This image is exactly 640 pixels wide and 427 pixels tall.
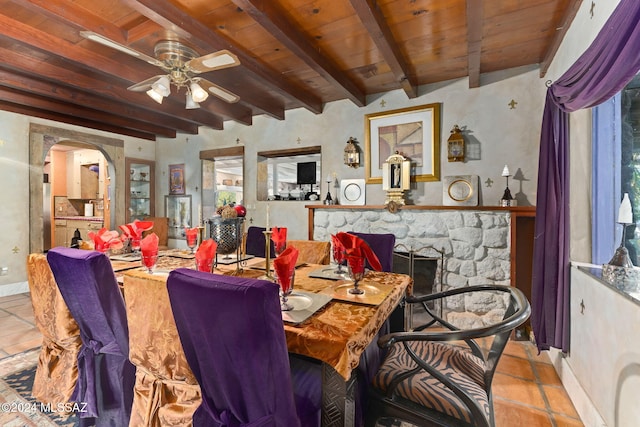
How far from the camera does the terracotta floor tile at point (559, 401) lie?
1672mm

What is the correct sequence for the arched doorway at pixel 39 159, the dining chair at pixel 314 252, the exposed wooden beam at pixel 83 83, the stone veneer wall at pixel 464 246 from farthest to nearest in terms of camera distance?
the arched doorway at pixel 39 159, the stone veneer wall at pixel 464 246, the exposed wooden beam at pixel 83 83, the dining chair at pixel 314 252

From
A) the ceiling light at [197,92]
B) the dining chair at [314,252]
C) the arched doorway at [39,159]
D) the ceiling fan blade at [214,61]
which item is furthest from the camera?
the arched doorway at [39,159]

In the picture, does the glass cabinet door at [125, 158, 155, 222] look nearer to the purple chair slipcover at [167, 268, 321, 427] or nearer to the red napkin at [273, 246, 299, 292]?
the red napkin at [273, 246, 299, 292]

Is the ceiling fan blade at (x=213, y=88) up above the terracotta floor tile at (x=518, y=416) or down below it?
above

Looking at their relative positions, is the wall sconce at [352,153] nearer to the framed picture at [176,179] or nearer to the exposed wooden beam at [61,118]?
the framed picture at [176,179]

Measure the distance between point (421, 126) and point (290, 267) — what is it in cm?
255

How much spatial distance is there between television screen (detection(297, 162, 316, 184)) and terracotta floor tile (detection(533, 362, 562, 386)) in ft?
11.0

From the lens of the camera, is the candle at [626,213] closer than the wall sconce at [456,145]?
Yes

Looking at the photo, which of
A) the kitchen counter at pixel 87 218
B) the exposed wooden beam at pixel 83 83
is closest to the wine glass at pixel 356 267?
the exposed wooden beam at pixel 83 83

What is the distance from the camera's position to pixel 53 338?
5.25ft

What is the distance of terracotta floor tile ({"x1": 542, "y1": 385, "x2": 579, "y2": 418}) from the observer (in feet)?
5.49

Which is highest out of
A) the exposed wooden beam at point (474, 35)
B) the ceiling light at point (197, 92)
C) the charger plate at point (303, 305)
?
the exposed wooden beam at point (474, 35)

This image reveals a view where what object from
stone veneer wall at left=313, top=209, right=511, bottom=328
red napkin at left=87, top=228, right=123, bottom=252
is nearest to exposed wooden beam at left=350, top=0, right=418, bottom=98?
stone veneer wall at left=313, top=209, right=511, bottom=328

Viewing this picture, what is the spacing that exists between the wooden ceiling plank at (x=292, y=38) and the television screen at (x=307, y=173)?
5.34ft
